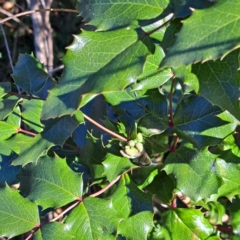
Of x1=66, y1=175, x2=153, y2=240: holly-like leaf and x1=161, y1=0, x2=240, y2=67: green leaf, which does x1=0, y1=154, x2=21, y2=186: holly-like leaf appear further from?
x1=161, y1=0, x2=240, y2=67: green leaf

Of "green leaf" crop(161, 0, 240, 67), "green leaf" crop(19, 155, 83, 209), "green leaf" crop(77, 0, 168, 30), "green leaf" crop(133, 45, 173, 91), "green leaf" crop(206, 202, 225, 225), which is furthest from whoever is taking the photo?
"green leaf" crop(206, 202, 225, 225)

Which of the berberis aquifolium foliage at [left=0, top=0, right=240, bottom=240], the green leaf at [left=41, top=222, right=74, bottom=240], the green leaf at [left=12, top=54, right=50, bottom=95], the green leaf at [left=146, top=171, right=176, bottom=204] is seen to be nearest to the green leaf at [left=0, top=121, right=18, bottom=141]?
the berberis aquifolium foliage at [left=0, top=0, right=240, bottom=240]

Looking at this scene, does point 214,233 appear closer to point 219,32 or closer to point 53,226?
point 53,226

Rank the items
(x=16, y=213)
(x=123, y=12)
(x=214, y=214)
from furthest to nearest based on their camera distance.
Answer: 1. (x=214, y=214)
2. (x=16, y=213)
3. (x=123, y=12)

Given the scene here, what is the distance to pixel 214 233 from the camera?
1.07 m

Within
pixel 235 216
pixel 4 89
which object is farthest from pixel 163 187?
pixel 4 89

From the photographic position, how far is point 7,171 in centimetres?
109

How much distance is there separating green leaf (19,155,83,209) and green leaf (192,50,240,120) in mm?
427

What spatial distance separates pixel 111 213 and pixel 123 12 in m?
0.45

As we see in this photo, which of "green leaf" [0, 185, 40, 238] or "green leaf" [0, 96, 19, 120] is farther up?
"green leaf" [0, 96, 19, 120]

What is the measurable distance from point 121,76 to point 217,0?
0.18m

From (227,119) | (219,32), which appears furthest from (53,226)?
Answer: (219,32)

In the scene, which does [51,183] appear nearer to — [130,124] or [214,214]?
[130,124]

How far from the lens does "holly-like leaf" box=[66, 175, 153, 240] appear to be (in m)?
0.91
